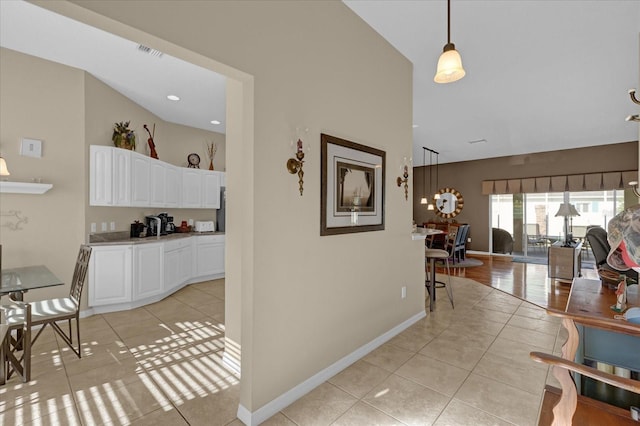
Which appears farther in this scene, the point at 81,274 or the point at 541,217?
the point at 541,217

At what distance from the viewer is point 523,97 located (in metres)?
4.33

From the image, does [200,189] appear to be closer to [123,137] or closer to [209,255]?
[209,255]

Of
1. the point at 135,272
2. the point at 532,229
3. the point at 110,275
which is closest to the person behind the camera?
the point at 110,275

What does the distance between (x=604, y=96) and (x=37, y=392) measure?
24.2ft

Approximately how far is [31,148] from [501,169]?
33.9 ft

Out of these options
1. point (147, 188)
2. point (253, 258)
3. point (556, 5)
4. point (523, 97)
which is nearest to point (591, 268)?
point (523, 97)

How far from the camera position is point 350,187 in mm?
2568

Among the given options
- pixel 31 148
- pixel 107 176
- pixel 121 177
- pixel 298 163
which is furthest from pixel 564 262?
pixel 31 148

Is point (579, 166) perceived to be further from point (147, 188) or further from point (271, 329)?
point (147, 188)

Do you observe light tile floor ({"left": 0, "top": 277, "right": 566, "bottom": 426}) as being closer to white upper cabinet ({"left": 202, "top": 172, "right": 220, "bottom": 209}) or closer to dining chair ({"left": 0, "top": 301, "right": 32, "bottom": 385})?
dining chair ({"left": 0, "top": 301, "right": 32, "bottom": 385})

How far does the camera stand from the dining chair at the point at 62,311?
2449mm

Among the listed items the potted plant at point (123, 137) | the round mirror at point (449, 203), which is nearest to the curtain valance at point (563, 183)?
the round mirror at point (449, 203)

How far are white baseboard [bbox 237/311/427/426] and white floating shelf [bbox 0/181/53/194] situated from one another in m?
3.42

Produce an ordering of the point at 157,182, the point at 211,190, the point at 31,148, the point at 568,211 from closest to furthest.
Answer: the point at 31,148 → the point at 157,182 → the point at 211,190 → the point at 568,211
